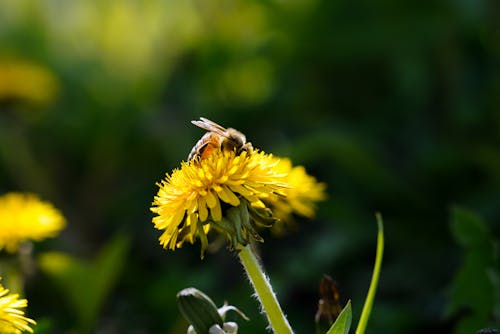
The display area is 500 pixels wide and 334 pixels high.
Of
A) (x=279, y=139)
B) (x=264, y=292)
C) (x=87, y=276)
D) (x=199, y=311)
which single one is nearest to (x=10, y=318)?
(x=199, y=311)

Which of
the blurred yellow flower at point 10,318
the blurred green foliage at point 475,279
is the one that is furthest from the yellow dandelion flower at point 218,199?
the blurred green foliage at point 475,279

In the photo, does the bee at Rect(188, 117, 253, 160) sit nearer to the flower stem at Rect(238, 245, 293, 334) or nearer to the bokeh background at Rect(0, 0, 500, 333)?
the flower stem at Rect(238, 245, 293, 334)

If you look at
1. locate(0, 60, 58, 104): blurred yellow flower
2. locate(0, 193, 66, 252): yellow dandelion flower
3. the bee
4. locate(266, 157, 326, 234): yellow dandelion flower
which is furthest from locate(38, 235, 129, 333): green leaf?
locate(0, 60, 58, 104): blurred yellow flower

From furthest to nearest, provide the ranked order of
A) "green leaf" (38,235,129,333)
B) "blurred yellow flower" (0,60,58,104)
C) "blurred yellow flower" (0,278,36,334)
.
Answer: "blurred yellow flower" (0,60,58,104) < "green leaf" (38,235,129,333) < "blurred yellow flower" (0,278,36,334)

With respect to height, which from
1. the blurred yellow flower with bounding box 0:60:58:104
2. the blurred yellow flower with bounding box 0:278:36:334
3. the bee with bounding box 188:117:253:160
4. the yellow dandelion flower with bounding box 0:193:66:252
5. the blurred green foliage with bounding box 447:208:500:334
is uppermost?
the blurred yellow flower with bounding box 0:60:58:104

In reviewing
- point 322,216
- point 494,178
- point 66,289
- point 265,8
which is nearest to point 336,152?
point 322,216

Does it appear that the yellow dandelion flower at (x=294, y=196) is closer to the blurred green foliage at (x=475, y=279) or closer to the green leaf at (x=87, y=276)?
the blurred green foliage at (x=475, y=279)

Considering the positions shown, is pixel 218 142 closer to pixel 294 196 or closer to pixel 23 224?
pixel 294 196
